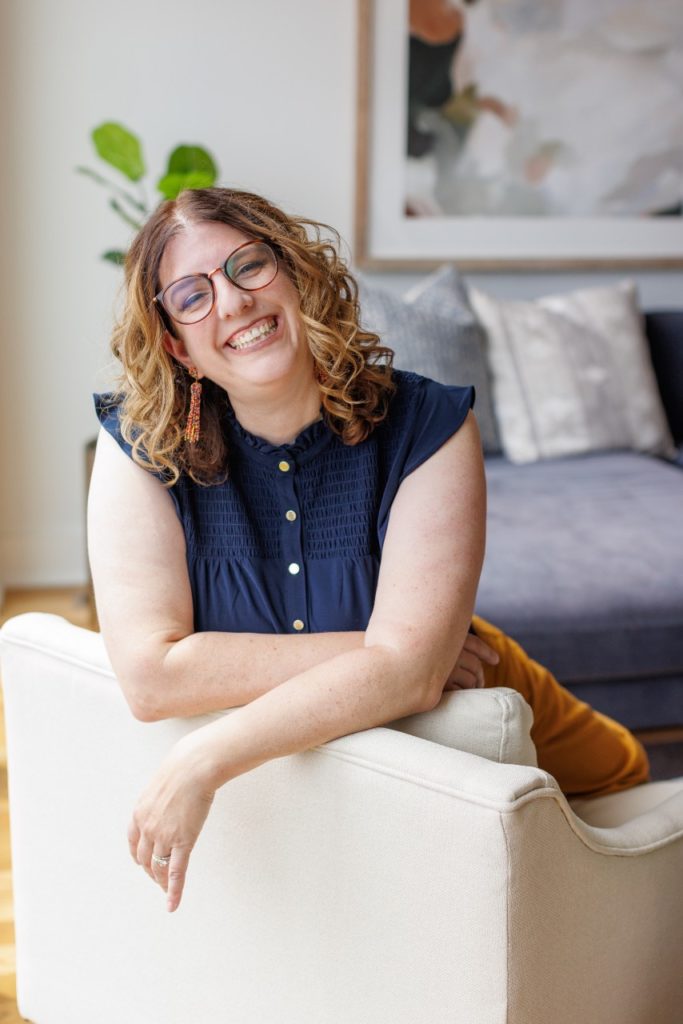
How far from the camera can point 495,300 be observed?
12.4ft

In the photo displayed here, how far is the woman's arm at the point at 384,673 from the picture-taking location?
1257mm

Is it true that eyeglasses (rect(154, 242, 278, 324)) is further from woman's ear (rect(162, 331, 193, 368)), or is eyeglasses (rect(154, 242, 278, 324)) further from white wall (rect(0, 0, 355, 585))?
white wall (rect(0, 0, 355, 585))

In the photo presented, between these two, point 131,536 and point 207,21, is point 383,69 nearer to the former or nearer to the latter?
point 207,21

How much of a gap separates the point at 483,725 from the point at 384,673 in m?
0.12

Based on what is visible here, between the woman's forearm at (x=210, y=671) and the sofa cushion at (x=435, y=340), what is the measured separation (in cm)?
211

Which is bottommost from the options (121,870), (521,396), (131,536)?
(121,870)

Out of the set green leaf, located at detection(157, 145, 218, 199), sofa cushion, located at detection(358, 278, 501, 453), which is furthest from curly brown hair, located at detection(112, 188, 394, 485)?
green leaf, located at detection(157, 145, 218, 199)

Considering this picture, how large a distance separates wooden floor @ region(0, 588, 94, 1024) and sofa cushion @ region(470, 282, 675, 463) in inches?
56.4

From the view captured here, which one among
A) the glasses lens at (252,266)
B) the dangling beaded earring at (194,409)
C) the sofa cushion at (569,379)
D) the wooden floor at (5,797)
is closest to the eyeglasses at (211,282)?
the glasses lens at (252,266)

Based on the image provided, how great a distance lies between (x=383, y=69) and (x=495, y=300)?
883 mm

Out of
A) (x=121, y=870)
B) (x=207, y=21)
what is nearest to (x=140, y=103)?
(x=207, y=21)

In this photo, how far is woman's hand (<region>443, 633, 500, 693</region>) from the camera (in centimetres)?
155

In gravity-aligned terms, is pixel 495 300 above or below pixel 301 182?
below

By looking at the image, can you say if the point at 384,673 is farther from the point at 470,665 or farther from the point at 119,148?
the point at 119,148
